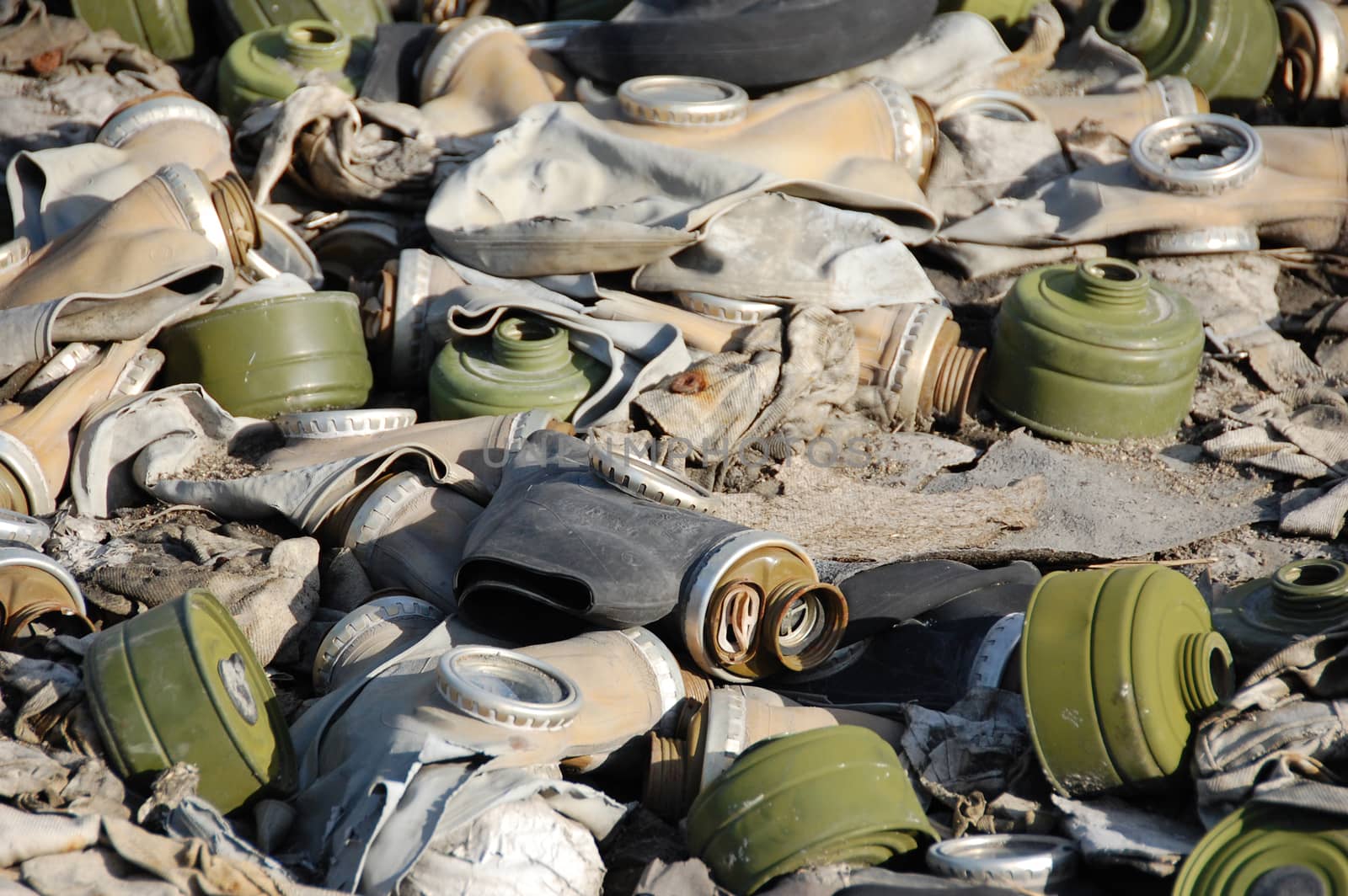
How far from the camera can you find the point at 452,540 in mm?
3330

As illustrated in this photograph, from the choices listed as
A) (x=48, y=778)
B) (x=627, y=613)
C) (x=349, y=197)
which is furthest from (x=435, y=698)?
(x=349, y=197)

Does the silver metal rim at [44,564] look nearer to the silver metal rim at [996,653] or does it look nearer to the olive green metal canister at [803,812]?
the olive green metal canister at [803,812]

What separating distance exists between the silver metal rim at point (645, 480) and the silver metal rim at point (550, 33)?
2.46 metres

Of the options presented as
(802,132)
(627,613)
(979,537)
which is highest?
(802,132)

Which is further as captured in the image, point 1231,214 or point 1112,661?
point 1231,214

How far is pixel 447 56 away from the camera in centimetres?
495

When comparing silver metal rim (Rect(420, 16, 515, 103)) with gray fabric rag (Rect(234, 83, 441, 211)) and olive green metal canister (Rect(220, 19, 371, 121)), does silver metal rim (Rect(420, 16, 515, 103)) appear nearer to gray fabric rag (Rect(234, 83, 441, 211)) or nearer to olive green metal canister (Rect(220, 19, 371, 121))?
gray fabric rag (Rect(234, 83, 441, 211))

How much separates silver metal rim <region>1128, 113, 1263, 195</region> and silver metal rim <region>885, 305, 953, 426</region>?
1079 millimetres

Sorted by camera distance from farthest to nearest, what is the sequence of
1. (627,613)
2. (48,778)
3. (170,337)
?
1. (170,337)
2. (627,613)
3. (48,778)

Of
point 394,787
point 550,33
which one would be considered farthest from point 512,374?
point 550,33

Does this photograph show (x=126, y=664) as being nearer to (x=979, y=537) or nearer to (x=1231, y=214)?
(x=979, y=537)

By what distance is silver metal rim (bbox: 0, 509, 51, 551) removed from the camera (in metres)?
Answer: 3.14

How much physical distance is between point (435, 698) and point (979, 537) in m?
1.70

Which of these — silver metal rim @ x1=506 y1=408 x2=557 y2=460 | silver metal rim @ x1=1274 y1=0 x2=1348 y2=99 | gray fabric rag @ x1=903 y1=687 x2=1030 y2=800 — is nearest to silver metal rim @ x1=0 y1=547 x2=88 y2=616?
silver metal rim @ x1=506 y1=408 x2=557 y2=460
